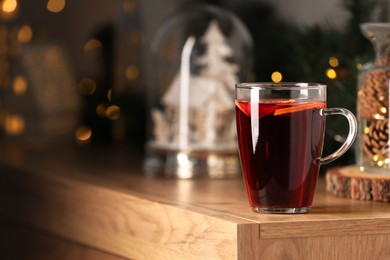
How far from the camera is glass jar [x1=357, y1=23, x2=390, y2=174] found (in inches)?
47.5

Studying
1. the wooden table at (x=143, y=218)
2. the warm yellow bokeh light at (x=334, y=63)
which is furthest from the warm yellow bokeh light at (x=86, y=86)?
the warm yellow bokeh light at (x=334, y=63)

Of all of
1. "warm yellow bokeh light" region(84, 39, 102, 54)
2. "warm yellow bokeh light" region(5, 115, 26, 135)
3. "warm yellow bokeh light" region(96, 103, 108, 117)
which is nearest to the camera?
"warm yellow bokeh light" region(5, 115, 26, 135)

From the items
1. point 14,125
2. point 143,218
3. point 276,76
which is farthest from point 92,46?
point 143,218

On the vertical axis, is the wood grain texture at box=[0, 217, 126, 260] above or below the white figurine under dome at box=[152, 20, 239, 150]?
below

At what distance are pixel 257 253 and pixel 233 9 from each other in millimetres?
1055

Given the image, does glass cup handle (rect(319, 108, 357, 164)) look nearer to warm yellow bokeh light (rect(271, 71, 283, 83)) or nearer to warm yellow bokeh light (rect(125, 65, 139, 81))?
warm yellow bokeh light (rect(271, 71, 283, 83))

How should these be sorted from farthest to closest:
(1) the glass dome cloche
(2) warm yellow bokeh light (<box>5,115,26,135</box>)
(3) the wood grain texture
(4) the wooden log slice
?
(2) warm yellow bokeh light (<box>5,115,26,135</box>), (1) the glass dome cloche, (3) the wood grain texture, (4) the wooden log slice

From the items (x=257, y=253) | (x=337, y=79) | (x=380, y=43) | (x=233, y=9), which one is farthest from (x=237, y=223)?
(x=233, y=9)

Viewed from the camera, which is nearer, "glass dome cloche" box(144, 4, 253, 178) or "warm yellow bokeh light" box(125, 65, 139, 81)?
"glass dome cloche" box(144, 4, 253, 178)

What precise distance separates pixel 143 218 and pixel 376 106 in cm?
34

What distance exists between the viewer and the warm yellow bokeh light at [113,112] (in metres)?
2.07

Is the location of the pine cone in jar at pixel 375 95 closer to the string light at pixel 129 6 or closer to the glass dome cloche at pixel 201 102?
the glass dome cloche at pixel 201 102

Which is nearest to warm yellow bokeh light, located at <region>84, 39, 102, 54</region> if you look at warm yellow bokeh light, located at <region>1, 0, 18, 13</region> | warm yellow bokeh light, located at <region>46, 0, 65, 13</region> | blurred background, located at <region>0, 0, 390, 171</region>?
blurred background, located at <region>0, 0, 390, 171</region>

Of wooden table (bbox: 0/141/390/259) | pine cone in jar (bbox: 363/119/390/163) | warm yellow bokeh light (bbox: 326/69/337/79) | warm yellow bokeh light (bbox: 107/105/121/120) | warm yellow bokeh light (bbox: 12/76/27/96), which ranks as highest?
warm yellow bokeh light (bbox: 326/69/337/79)
